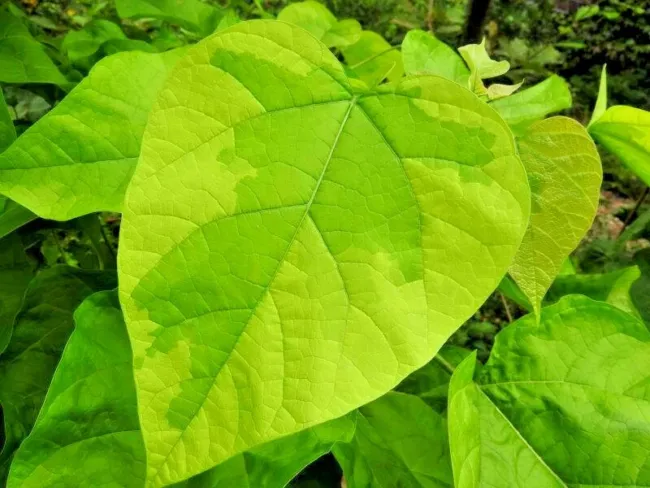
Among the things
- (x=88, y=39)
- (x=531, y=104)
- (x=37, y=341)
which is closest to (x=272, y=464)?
(x=37, y=341)

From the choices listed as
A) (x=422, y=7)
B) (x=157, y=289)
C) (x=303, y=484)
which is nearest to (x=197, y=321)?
(x=157, y=289)

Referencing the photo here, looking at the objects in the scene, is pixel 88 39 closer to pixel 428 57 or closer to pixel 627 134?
pixel 428 57

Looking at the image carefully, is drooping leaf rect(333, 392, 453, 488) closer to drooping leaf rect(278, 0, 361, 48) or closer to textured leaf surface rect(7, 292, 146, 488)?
textured leaf surface rect(7, 292, 146, 488)

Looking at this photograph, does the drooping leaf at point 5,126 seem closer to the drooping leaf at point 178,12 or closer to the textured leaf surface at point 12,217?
the textured leaf surface at point 12,217

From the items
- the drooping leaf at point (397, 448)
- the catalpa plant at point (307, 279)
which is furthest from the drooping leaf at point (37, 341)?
the drooping leaf at point (397, 448)

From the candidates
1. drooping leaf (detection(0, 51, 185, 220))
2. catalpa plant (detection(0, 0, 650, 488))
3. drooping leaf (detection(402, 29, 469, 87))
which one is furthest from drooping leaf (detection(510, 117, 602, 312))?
drooping leaf (detection(0, 51, 185, 220))

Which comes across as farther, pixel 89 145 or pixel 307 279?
pixel 89 145
